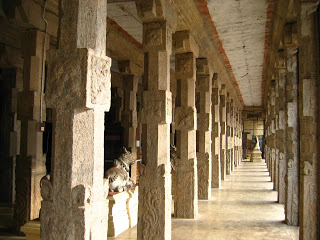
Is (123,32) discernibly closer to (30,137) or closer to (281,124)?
(30,137)

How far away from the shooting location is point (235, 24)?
8508 mm

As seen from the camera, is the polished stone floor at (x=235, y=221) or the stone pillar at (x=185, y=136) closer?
the polished stone floor at (x=235, y=221)

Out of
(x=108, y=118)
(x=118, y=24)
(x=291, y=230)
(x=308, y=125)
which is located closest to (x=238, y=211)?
(x=291, y=230)

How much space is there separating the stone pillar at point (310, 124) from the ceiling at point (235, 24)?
219 centimetres

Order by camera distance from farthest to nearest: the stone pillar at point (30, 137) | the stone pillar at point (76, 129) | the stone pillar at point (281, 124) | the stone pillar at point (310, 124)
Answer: the stone pillar at point (281, 124), the stone pillar at point (30, 137), the stone pillar at point (310, 124), the stone pillar at point (76, 129)

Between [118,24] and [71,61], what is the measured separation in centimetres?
598

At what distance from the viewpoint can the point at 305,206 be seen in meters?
5.28

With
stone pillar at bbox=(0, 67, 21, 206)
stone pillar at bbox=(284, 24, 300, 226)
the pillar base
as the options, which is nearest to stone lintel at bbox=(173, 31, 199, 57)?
stone pillar at bbox=(284, 24, 300, 226)

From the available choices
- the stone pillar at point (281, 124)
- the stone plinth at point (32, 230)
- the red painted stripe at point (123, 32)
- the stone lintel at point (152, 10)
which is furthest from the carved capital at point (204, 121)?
the stone plinth at point (32, 230)

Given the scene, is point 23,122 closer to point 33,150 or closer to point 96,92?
point 33,150

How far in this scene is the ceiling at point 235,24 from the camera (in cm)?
738

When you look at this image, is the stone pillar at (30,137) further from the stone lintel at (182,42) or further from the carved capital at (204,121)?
the carved capital at (204,121)

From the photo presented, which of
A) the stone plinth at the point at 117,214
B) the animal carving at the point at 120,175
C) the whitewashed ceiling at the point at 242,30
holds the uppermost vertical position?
the whitewashed ceiling at the point at 242,30

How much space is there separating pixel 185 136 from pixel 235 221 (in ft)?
7.02
